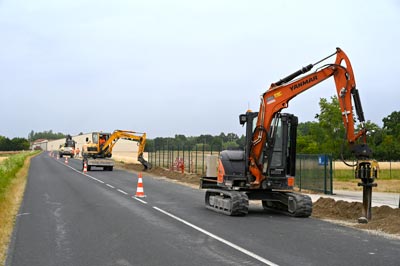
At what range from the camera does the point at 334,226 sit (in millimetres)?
13219

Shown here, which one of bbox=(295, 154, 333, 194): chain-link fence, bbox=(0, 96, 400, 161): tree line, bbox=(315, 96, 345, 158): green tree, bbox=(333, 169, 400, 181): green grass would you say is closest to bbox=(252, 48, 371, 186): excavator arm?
bbox=(295, 154, 333, 194): chain-link fence

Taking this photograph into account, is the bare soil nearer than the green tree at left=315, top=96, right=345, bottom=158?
Yes

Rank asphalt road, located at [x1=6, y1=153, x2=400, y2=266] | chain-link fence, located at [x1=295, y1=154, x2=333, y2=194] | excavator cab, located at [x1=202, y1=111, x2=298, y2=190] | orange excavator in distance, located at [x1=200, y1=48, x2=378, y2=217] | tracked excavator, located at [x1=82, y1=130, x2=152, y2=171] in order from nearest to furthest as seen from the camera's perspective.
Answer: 1. asphalt road, located at [x1=6, y1=153, x2=400, y2=266]
2. orange excavator in distance, located at [x1=200, y1=48, x2=378, y2=217]
3. excavator cab, located at [x1=202, y1=111, x2=298, y2=190]
4. chain-link fence, located at [x1=295, y1=154, x2=333, y2=194]
5. tracked excavator, located at [x1=82, y1=130, x2=152, y2=171]

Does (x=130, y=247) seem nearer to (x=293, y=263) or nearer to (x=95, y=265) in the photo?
(x=95, y=265)

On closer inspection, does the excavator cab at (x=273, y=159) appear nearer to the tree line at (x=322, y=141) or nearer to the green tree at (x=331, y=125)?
the tree line at (x=322, y=141)

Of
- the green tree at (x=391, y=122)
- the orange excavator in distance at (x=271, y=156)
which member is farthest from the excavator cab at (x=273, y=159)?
the green tree at (x=391, y=122)

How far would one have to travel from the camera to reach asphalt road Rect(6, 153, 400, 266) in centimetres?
877

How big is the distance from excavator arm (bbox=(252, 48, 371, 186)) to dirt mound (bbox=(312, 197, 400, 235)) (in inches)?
70.1

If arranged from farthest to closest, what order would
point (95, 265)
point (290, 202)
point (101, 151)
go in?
1. point (101, 151)
2. point (290, 202)
3. point (95, 265)

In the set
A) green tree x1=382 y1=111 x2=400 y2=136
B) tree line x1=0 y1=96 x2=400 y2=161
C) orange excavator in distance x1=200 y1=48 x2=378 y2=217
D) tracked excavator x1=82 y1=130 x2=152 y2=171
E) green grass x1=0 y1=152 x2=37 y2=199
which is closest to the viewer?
orange excavator in distance x1=200 y1=48 x2=378 y2=217

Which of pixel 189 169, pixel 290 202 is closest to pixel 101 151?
pixel 189 169

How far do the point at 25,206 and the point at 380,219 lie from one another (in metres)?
11.1

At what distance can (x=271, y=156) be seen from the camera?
15.2 meters

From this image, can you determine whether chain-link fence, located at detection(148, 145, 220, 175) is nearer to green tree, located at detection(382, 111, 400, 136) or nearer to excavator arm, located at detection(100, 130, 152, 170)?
excavator arm, located at detection(100, 130, 152, 170)
